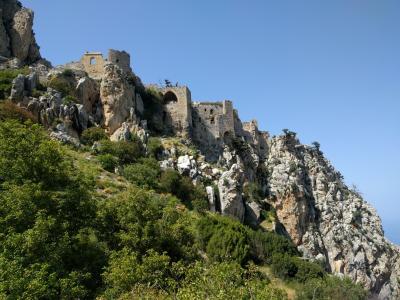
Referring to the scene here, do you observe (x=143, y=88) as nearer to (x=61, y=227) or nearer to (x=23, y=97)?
(x=23, y=97)

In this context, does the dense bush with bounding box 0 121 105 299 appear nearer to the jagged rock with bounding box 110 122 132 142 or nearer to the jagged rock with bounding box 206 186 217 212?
the jagged rock with bounding box 110 122 132 142

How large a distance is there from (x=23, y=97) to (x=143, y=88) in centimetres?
1629

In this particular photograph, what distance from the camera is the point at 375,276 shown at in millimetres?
A: 54938

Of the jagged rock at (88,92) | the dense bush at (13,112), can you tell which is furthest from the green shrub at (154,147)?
the dense bush at (13,112)

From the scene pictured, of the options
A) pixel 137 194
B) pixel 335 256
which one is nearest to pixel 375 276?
pixel 335 256

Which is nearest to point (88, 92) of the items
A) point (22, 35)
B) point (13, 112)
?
point (22, 35)

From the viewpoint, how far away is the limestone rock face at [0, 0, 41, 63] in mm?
46719

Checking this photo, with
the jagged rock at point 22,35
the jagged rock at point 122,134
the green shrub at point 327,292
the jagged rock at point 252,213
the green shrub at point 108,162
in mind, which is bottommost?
the green shrub at point 327,292

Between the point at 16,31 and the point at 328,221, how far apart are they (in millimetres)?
41664

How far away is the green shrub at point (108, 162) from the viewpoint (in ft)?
115

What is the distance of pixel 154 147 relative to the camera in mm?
42156

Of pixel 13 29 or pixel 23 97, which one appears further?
pixel 13 29

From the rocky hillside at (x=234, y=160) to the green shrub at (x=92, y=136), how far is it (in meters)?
0.56

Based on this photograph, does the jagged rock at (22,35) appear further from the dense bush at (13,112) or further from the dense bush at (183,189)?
the dense bush at (183,189)
